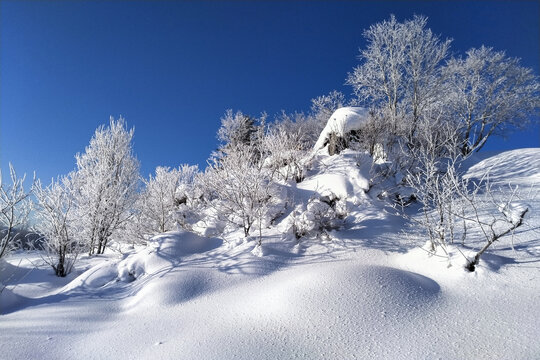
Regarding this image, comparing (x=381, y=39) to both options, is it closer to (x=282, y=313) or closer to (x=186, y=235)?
(x=186, y=235)

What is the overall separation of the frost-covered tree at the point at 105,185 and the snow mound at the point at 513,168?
11.1 m

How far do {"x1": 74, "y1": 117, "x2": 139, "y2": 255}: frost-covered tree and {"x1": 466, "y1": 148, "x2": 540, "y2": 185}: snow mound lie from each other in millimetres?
11126

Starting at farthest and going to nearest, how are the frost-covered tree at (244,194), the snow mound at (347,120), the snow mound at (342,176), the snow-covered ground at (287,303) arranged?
the snow mound at (347,120) → the snow mound at (342,176) → the frost-covered tree at (244,194) → the snow-covered ground at (287,303)

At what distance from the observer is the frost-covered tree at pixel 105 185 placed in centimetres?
880

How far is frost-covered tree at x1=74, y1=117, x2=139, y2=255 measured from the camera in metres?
8.80

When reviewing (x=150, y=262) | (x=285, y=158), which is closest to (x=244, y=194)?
(x=150, y=262)

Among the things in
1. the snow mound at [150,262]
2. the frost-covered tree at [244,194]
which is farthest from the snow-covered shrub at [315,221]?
the snow mound at [150,262]

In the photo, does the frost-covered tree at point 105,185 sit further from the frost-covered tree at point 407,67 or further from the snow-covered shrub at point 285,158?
the frost-covered tree at point 407,67

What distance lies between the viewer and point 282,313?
3.80 m

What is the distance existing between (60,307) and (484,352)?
6004mm

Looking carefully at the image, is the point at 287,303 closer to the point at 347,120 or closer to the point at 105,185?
the point at 105,185

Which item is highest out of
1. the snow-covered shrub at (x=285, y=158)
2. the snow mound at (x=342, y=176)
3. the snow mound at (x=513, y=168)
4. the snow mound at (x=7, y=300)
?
the snow-covered shrub at (x=285, y=158)

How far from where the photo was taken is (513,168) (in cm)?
952

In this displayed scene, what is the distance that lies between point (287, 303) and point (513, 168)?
10.1m
